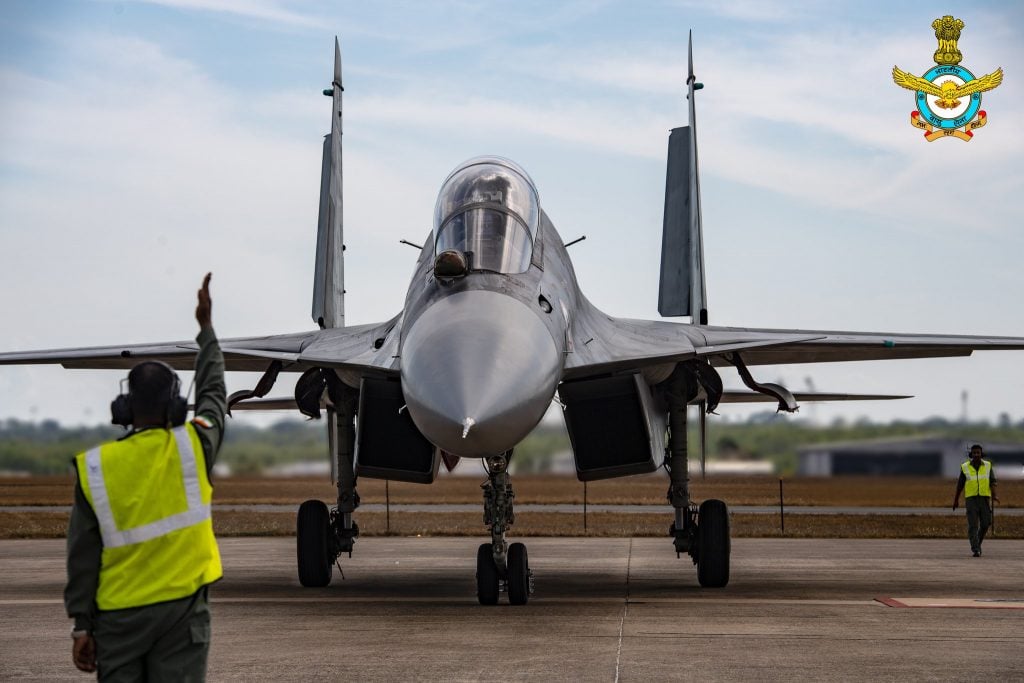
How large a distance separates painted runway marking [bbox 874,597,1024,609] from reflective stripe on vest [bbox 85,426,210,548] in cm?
764

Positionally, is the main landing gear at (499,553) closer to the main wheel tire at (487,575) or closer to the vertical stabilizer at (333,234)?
the main wheel tire at (487,575)

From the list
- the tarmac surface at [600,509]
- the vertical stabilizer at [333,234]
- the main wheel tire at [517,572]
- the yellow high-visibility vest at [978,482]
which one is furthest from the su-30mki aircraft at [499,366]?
the tarmac surface at [600,509]

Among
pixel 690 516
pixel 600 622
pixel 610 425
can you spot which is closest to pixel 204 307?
pixel 600 622

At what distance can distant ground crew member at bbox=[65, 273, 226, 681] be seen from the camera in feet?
14.4

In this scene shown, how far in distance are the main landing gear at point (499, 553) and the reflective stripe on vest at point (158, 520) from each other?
19.0 ft

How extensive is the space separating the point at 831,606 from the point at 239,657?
5039 mm

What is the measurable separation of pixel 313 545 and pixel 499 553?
273cm

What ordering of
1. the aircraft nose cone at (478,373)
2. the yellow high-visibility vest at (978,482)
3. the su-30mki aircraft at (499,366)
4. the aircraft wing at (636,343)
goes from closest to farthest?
the aircraft nose cone at (478,373) < the su-30mki aircraft at (499,366) < the aircraft wing at (636,343) < the yellow high-visibility vest at (978,482)

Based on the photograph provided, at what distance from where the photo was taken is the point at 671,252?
56.2 feet

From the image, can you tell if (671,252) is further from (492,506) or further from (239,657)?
(239,657)

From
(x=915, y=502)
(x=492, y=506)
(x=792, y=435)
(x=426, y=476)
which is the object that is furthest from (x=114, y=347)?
(x=915, y=502)

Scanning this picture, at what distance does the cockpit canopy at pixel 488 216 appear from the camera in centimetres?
1036

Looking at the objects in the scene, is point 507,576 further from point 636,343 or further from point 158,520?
point 158,520

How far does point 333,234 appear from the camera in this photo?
1605 cm
